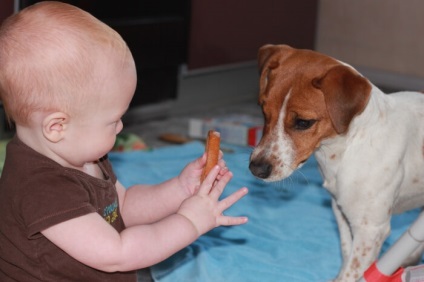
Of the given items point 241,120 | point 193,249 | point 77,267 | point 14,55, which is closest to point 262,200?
point 193,249

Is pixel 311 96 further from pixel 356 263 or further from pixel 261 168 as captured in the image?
pixel 356 263

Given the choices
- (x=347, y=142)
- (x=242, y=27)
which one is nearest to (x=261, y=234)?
(x=347, y=142)

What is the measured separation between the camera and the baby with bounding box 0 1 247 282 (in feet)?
4.56

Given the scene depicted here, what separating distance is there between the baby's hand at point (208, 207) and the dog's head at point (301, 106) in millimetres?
519

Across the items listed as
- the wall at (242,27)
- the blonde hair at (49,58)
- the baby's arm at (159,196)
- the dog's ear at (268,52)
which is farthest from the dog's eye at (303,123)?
the wall at (242,27)

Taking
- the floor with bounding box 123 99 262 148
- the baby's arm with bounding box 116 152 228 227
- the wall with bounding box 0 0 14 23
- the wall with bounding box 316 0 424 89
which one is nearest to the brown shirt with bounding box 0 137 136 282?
the baby's arm with bounding box 116 152 228 227

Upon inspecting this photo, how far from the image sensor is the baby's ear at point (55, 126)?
4.66ft

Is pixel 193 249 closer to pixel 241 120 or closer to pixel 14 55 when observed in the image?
pixel 14 55

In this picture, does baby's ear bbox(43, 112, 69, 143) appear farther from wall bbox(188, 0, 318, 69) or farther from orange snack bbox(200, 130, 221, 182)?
wall bbox(188, 0, 318, 69)

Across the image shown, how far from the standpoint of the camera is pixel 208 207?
1.52 meters

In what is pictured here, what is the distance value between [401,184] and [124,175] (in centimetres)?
129

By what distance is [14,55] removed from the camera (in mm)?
1383

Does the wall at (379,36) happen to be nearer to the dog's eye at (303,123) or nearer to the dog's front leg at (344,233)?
the dog's front leg at (344,233)

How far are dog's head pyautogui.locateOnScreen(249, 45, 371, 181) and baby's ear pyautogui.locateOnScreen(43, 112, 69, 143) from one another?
741mm
